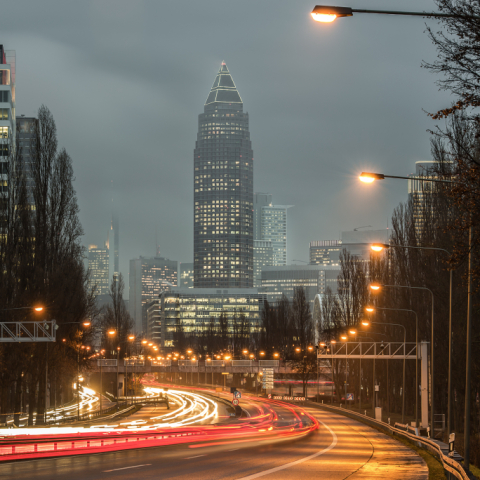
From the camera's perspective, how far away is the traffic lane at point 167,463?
2266 centimetres

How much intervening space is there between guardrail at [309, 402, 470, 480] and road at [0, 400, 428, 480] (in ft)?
3.24

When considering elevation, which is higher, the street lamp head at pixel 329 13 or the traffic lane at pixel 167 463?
the street lamp head at pixel 329 13

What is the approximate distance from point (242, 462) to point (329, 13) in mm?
20716

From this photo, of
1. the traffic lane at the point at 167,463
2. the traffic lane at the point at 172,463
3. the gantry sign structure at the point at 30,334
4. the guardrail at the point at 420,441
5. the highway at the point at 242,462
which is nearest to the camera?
the guardrail at the point at 420,441

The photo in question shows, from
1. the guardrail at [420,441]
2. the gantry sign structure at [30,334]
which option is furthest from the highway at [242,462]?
the gantry sign structure at [30,334]

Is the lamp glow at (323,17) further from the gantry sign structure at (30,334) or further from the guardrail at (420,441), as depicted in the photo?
the gantry sign structure at (30,334)

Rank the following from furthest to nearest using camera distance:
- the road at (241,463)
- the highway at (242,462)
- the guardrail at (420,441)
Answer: the highway at (242,462), the road at (241,463), the guardrail at (420,441)

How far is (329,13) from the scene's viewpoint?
1159cm

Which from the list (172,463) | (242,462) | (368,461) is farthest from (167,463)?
(368,461)

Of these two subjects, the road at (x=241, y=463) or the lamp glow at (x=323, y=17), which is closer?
the lamp glow at (x=323, y=17)

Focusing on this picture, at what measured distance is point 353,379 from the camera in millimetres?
94438

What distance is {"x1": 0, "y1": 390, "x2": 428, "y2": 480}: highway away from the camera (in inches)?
916

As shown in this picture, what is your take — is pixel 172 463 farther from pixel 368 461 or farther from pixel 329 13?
pixel 329 13

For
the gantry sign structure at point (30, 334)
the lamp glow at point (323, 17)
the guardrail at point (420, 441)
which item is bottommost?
the guardrail at point (420, 441)
